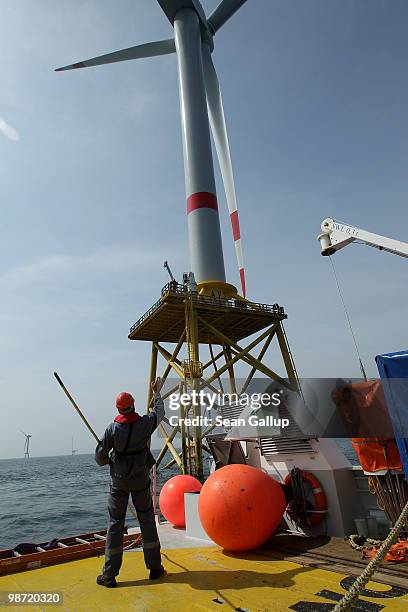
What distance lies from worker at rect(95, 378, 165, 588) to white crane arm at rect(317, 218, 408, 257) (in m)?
7.01

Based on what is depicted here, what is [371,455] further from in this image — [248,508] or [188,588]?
[188,588]

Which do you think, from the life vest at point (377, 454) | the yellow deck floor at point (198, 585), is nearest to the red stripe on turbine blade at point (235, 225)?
the life vest at point (377, 454)

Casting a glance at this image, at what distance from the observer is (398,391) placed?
5.12 metres

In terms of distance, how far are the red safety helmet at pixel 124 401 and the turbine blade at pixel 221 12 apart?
134 ft

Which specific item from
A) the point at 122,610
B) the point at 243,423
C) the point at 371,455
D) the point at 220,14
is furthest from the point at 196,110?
the point at 122,610

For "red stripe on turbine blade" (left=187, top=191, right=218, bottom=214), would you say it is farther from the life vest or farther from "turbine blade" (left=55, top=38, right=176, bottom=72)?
the life vest

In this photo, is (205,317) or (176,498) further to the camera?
(205,317)

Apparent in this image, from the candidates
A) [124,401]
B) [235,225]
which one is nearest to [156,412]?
[124,401]

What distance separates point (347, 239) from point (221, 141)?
2465 cm

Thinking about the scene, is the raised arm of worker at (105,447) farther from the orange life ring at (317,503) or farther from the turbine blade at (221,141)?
the turbine blade at (221,141)

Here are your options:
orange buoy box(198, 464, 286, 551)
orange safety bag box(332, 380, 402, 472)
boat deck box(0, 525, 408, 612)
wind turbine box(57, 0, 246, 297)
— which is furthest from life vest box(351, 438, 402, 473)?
wind turbine box(57, 0, 246, 297)

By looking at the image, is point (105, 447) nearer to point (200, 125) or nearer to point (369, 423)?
point (369, 423)

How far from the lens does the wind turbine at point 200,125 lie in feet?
84.6

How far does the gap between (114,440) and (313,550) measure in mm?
3503
